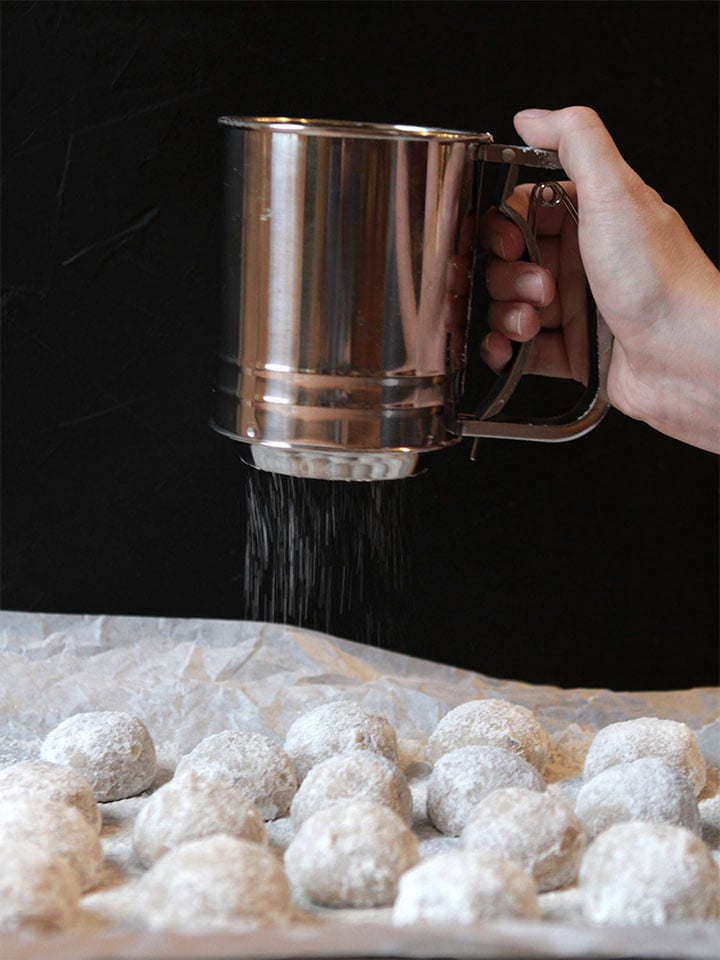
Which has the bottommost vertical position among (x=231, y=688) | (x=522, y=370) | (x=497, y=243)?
(x=231, y=688)

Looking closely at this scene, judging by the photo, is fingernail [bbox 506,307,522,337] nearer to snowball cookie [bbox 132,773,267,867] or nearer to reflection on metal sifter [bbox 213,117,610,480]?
reflection on metal sifter [bbox 213,117,610,480]

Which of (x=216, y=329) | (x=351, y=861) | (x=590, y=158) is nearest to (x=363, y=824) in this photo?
(x=351, y=861)

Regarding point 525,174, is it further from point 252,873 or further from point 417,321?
point 252,873

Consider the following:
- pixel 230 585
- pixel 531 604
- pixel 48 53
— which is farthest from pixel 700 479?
pixel 48 53

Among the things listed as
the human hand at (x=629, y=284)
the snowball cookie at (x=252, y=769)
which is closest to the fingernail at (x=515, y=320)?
the human hand at (x=629, y=284)

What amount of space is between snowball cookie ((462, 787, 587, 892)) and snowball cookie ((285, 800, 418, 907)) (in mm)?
69

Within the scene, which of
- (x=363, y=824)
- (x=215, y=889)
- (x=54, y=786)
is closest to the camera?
(x=215, y=889)

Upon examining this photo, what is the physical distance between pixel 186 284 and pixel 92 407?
198 mm

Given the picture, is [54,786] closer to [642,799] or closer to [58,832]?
[58,832]

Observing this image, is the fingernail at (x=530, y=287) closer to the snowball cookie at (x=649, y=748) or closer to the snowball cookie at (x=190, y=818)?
the snowball cookie at (x=649, y=748)

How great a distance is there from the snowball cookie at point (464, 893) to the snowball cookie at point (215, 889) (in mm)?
92

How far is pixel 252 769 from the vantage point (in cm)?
113

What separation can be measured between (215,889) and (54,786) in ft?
0.94

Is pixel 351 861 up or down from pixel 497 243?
down
